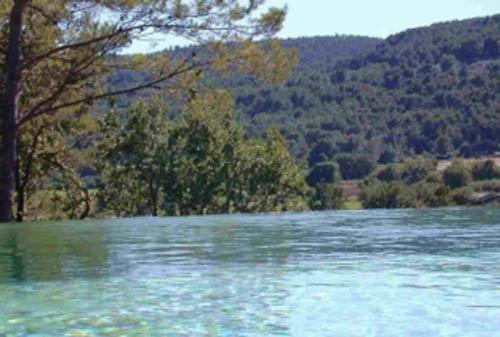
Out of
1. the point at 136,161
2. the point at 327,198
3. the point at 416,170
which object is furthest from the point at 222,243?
the point at 416,170

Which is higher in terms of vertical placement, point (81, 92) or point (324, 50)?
point (324, 50)

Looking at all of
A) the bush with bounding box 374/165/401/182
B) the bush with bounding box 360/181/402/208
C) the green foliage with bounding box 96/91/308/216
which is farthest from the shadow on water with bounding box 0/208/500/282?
the bush with bounding box 374/165/401/182

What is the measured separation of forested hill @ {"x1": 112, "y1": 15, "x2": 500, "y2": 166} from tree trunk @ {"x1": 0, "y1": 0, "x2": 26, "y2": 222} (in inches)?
2085

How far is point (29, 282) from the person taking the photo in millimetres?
3762

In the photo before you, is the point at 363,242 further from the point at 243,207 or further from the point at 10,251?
the point at 243,207

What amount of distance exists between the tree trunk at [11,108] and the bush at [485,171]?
3073 cm

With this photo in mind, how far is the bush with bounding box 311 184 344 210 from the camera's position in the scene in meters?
35.6

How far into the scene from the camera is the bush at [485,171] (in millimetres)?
38597

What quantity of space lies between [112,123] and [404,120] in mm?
57339

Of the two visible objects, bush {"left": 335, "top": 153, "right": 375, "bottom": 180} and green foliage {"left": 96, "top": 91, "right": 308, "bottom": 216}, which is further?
bush {"left": 335, "top": 153, "right": 375, "bottom": 180}

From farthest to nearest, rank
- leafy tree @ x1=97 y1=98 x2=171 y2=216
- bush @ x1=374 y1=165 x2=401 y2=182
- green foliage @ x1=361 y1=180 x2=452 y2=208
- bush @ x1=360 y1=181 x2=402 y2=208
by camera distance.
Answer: bush @ x1=374 y1=165 x2=401 y2=182, bush @ x1=360 y1=181 x2=402 y2=208, leafy tree @ x1=97 y1=98 x2=171 y2=216, green foliage @ x1=361 y1=180 x2=452 y2=208

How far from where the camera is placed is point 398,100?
83438mm

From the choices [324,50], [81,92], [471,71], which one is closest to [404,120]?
[471,71]

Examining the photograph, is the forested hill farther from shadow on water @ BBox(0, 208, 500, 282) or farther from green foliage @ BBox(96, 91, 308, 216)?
shadow on water @ BBox(0, 208, 500, 282)
